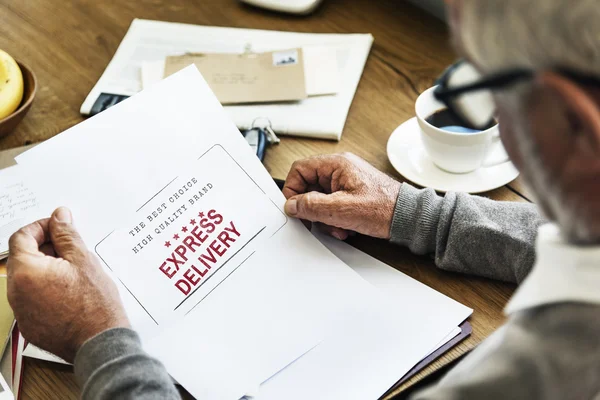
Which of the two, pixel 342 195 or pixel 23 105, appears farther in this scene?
pixel 23 105

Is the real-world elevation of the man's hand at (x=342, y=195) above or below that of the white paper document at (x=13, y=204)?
below

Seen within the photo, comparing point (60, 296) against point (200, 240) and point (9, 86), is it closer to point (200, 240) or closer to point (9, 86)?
point (200, 240)

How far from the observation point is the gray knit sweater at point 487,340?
0.52 meters

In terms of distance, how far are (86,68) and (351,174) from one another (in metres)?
0.58

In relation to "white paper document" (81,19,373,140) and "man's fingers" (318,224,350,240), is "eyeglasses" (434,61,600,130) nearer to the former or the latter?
"man's fingers" (318,224,350,240)

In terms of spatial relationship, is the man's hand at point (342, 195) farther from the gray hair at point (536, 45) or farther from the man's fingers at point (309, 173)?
the gray hair at point (536, 45)

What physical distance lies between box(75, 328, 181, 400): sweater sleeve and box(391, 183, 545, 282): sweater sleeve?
1.19 feet

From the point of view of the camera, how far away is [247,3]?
4.29ft

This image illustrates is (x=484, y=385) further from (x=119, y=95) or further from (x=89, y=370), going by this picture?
(x=119, y=95)

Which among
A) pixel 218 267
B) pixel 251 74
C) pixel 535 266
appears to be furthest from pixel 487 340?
pixel 251 74

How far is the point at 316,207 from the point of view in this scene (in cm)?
87

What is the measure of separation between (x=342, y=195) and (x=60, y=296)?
38 centimetres

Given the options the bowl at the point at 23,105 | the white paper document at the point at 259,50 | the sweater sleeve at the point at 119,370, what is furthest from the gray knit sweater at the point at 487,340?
the bowl at the point at 23,105

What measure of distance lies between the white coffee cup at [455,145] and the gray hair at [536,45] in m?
0.36
